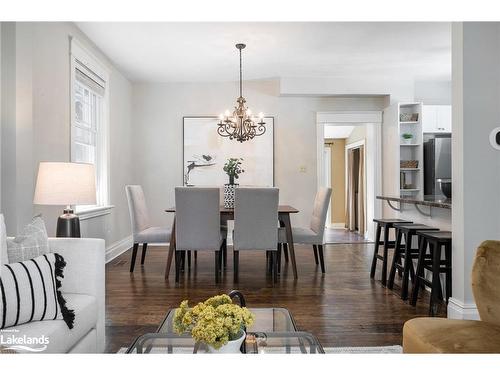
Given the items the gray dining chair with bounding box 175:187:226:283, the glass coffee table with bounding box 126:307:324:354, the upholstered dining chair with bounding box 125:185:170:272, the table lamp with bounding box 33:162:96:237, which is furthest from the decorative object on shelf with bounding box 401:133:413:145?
the glass coffee table with bounding box 126:307:324:354

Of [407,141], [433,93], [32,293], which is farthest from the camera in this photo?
[433,93]

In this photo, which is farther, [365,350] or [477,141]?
[477,141]

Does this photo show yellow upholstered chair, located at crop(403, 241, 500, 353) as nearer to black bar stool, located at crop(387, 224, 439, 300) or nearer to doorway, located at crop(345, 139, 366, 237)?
black bar stool, located at crop(387, 224, 439, 300)

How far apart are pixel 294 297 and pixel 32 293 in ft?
7.25

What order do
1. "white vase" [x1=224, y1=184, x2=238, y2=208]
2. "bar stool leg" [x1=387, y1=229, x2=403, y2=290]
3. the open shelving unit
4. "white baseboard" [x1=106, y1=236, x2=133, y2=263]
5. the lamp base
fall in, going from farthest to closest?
the open shelving unit, "white baseboard" [x1=106, y1=236, x2=133, y2=263], "white vase" [x1=224, y1=184, x2=238, y2=208], "bar stool leg" [x1=387, y1=229, x2=403, y2=290], the lamp base

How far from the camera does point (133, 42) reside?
14.9ft

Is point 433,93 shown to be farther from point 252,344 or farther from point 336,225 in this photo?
point 252,344

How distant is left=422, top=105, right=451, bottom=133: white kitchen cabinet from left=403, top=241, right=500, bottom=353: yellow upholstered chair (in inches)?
177

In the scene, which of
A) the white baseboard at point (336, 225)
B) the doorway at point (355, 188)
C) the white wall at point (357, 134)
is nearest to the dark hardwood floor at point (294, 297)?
the doorway at point (355, 188)

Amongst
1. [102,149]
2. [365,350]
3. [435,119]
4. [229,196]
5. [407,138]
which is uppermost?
[435,119]

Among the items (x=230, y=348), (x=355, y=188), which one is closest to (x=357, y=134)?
(x=355, y=188)

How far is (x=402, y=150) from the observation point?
6180 mm

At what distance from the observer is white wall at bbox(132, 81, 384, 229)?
633 centimetres
